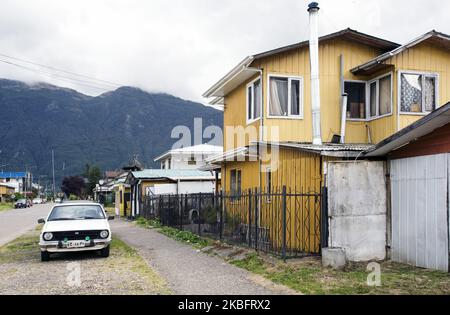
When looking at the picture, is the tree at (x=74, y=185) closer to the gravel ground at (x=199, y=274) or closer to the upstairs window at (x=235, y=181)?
the upstairs window at (x=235, y=181)

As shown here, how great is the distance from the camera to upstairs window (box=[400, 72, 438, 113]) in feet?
47.5

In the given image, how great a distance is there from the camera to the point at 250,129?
1609 cm

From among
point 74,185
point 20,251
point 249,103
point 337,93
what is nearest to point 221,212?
point 249,103

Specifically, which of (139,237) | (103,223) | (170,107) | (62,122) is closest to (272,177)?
(103,223)

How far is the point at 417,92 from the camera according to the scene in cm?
1469

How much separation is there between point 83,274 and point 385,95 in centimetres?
1073

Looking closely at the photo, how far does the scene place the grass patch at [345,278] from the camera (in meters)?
7.71

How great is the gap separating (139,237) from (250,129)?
6.23 meters

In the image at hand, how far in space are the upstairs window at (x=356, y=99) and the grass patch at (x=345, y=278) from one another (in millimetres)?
6727

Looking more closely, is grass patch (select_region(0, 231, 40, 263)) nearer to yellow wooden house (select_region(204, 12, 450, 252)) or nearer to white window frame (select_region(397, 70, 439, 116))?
yellow wooden house (select_region(204, 12, 450, 252))

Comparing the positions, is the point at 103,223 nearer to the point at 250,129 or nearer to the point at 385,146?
the point at 250,129

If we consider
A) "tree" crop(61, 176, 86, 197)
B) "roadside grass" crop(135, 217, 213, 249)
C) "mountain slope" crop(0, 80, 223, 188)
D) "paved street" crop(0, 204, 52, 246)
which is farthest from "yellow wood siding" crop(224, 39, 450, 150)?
"mountain slope" crop(0, 80, 223, 188)

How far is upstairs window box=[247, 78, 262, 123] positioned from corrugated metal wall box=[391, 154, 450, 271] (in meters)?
5.72

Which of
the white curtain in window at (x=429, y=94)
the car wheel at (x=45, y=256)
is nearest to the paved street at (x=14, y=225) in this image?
the car wheel at (x=45, y=256)
